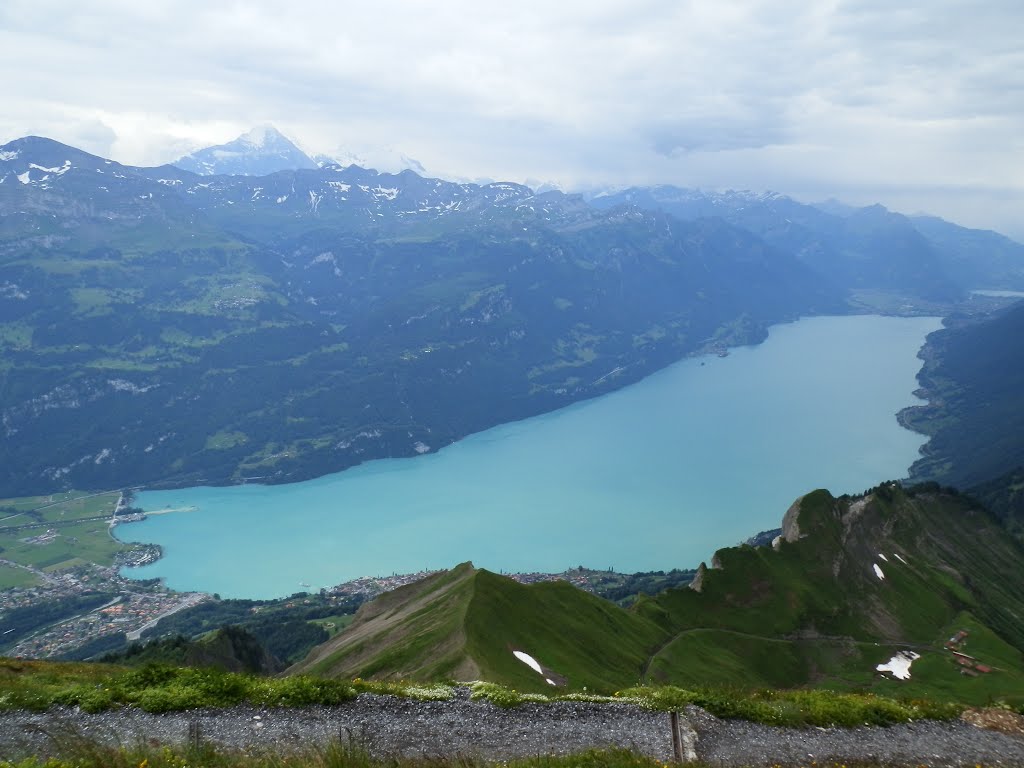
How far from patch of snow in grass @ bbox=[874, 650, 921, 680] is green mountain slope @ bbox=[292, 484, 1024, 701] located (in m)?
1.08

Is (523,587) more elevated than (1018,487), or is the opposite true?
(523,587)

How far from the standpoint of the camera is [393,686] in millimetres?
24016

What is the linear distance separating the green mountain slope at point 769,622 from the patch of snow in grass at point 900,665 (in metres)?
1.08

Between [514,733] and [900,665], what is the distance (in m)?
78.4

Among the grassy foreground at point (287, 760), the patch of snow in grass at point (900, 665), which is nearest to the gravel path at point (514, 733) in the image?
the grassy foreground at point (287, 760)

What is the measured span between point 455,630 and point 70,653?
460ft

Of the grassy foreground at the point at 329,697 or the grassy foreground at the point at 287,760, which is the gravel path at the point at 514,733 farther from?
the grassy foreground at the point at 287,760

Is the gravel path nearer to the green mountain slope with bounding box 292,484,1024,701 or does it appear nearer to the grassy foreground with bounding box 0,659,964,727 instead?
the grassy foreground with bounding box 0,659,964,727

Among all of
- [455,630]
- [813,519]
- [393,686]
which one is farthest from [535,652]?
[813,519]

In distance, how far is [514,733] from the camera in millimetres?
21188

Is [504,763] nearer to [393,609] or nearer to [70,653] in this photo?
[393,609]

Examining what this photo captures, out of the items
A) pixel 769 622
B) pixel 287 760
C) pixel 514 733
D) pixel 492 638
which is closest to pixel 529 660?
pixel 492 638

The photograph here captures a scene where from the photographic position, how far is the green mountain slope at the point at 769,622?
2060 inches

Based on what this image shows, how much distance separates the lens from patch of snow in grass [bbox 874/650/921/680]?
3056 inches
